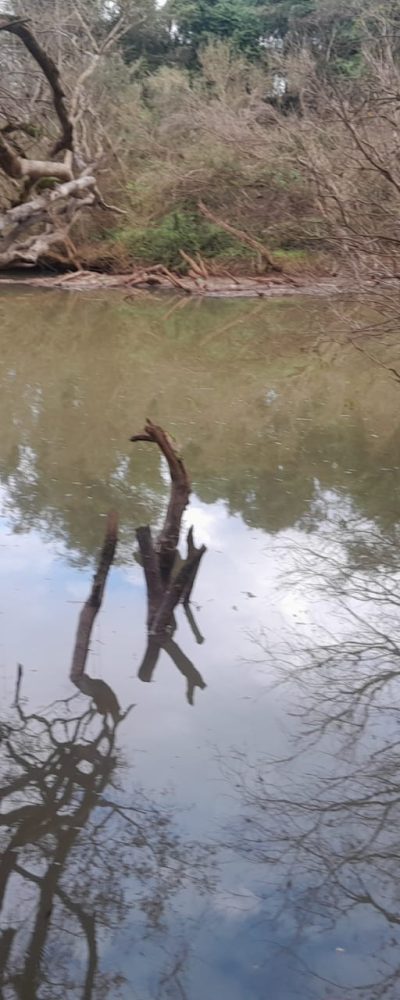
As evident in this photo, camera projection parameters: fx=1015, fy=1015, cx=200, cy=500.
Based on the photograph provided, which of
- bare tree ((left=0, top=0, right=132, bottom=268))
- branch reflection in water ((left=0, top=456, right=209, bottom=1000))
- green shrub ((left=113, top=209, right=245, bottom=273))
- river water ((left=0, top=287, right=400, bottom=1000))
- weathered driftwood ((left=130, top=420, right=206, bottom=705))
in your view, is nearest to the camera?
branch reflection in water ((left=0, top=456, right=209, bottom=1000))

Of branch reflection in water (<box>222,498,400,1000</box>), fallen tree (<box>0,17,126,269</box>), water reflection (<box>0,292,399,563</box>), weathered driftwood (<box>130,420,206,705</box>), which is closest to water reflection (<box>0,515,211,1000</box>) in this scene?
branch reflection in water (<box>222,498,400,1000</box>)

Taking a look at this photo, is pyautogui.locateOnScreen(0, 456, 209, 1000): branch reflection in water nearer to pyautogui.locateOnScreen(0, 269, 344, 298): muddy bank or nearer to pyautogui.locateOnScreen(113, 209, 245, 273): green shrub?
pyautogui.locateOnScreen(0, 269, 344, 298): muddy bank

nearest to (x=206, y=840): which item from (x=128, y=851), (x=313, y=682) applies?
(x=128, y=851)

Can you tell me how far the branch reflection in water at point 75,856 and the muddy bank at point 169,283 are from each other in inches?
715

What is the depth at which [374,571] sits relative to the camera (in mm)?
6695

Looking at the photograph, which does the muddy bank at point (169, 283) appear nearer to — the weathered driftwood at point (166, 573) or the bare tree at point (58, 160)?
the bare tree at point (58, 160)

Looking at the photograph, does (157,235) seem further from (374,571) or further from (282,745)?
(282,745)

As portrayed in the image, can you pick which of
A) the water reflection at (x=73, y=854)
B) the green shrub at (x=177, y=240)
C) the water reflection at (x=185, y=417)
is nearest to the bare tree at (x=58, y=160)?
the green shrub at (x=177, y=240)

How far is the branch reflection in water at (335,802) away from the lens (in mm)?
3398

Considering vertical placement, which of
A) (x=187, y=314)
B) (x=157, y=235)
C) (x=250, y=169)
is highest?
(x=250, y=169)

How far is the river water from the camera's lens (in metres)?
3.35

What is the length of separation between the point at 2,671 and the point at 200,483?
3714 millimetres

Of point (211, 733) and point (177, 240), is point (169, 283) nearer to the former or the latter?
point (177, 240)

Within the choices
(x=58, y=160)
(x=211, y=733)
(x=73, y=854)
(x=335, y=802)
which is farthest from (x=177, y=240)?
(x=73, y=854)
